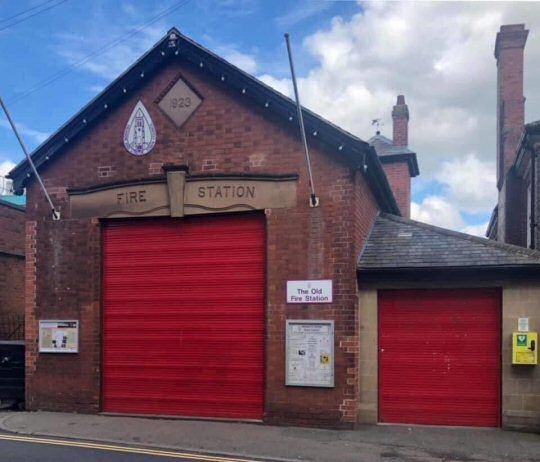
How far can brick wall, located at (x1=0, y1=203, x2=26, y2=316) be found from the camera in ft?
57.7

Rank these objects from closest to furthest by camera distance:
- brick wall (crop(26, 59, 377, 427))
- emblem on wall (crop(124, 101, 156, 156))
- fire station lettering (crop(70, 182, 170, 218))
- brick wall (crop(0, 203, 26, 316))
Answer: brick wall (crop(26, 59, 377, 427)) < fire station lettering (crop(70, 182, 170, 218)) < emblem on wall (crop(124, 101, 156, 156)) < brick wall (crop(0, 203, 26, 316))

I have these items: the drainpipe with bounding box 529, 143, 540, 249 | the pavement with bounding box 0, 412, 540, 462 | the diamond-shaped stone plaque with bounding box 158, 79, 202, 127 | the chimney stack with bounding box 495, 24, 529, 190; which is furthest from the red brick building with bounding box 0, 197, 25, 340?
the chimney stack with bounding box 495, 24, 529, 190

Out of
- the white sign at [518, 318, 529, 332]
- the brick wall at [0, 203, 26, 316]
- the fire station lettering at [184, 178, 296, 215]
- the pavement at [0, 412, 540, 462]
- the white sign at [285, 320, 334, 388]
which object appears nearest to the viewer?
the pavement at [0, 412, 540, 462]

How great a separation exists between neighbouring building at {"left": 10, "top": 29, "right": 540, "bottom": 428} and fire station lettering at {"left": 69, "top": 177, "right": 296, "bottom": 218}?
3 centimetres

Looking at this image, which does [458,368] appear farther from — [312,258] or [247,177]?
[247,177]

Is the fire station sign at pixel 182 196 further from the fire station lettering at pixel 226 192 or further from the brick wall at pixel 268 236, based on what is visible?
the brick wall at pixel 268 236

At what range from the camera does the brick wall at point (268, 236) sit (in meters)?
10.3

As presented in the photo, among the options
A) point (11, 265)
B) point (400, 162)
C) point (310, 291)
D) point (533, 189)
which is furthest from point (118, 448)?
point (400, 162)

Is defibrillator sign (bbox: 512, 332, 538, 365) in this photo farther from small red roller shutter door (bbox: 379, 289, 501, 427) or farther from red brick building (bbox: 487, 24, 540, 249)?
red brick building (bbox: 487, 24, 540, 249)

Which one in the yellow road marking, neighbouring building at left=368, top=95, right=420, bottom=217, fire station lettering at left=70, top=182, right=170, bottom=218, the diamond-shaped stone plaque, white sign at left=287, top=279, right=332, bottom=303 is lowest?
the yellow road marking

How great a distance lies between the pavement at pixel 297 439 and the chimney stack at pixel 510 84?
42.0 feet

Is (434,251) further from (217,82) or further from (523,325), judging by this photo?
(217,82)

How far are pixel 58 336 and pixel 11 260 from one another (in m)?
7.35

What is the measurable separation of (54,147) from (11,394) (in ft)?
17.3
